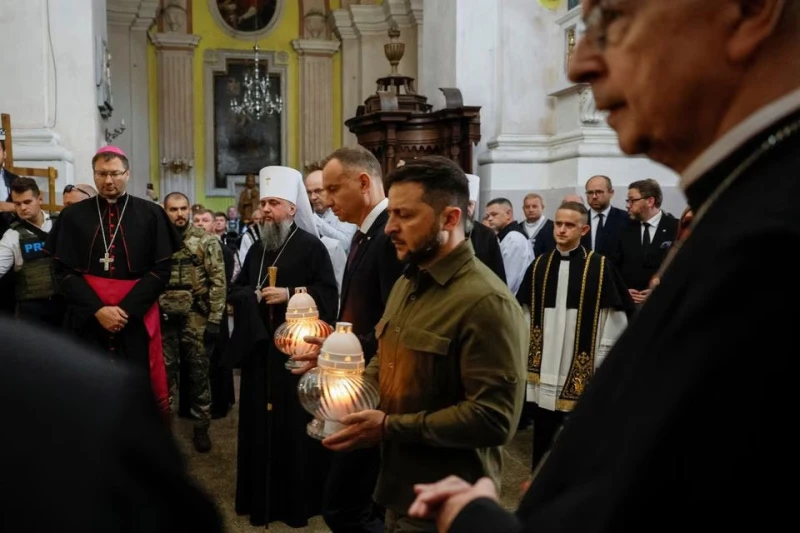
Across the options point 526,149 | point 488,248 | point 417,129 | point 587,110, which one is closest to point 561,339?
point 488,248

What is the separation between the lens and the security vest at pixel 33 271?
16.9ft

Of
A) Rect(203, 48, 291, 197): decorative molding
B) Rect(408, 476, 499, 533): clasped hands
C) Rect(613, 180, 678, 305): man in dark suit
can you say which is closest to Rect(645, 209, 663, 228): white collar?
Rect(613, 180, 678, 305): man in dark suit

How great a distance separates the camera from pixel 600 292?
459cm

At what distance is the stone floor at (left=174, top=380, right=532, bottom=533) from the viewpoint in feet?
14.5

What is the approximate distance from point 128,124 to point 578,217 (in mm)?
11843

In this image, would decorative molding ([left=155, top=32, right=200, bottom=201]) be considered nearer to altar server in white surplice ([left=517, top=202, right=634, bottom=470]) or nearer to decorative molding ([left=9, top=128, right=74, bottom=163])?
decorative molding ([left=9, top=128, right=74, bottom=163])

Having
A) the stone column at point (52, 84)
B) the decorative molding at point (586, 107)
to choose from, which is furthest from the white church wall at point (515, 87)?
the stone column at point (52, 84)

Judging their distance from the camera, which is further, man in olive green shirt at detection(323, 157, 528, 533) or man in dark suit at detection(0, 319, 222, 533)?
man in olive green shirt at detection(323, 157, 528, 533)

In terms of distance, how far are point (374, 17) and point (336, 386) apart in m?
14.0

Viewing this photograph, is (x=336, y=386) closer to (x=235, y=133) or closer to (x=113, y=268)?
(x=113, y=268)

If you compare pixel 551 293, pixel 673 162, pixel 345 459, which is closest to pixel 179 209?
pixel 551 293

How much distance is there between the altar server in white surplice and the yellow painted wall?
11972 mm

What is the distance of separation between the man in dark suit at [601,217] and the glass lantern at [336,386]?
15.0 ft

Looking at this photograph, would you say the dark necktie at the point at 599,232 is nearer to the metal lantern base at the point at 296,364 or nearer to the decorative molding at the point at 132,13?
the metal lantern base at the point at 296,364
